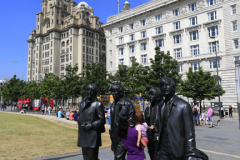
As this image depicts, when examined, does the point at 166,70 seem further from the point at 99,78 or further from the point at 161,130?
the point at 161,130

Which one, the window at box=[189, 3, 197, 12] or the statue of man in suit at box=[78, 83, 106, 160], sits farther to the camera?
the window at box=[189, 3, 197, 12]

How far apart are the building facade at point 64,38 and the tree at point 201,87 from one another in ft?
154

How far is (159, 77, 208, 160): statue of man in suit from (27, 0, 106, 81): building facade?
2800 inches

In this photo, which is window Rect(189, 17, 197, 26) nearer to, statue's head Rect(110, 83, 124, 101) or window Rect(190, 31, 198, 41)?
window Rect(190, 31, 198, 41)

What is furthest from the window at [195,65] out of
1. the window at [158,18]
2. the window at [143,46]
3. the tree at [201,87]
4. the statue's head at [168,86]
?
the statue's head at [168,86]

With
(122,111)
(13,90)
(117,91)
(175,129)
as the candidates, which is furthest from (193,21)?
(13,90)

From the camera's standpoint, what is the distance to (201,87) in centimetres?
3222

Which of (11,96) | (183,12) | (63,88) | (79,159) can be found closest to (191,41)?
(183,12)

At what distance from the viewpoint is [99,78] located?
3853cm

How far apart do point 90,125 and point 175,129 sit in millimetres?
2304

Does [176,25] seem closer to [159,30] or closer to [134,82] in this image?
[159,30]

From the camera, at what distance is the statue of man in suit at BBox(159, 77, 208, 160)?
283cm

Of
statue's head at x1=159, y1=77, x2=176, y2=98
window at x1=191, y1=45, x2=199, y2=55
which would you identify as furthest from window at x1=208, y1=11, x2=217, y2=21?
statue's head at x1=159, y1=77, x2=176, y2=98

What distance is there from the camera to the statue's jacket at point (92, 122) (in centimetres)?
470
